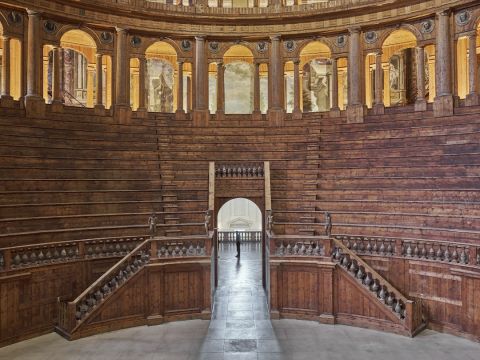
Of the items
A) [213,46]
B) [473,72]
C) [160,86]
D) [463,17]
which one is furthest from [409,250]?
[160,86]

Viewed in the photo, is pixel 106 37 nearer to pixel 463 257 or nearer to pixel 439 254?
pixel 439 254

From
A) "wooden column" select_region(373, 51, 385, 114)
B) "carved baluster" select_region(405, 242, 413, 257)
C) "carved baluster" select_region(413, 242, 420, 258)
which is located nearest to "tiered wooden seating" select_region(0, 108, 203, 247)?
"carved baluster" select_region(405, 242, 413, 257)

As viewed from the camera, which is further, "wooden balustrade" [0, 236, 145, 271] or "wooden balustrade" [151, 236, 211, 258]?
"wooden balustrade" [151, 236, 211, 258]

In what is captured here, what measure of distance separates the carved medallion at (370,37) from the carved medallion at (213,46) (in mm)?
5972

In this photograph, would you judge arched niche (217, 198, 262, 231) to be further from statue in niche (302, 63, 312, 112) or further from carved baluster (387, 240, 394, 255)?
carved baluster (387, 240, 394, 255)

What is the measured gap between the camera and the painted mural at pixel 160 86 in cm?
2500

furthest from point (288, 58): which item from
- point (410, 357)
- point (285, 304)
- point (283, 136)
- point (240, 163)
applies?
point (410, 357)

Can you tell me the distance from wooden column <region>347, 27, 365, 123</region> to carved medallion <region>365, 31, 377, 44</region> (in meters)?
0.38

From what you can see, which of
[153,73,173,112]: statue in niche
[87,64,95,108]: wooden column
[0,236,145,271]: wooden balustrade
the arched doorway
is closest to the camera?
[0,236,145,271]: wooden balustrade

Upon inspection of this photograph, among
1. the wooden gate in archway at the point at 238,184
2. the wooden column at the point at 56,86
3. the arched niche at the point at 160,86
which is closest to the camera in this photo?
the wooden gate in archway at the point at 238,184

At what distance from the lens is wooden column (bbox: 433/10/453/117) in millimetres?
16188

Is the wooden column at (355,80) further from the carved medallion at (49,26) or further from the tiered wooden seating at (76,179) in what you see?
the carved medallion at (49,26)

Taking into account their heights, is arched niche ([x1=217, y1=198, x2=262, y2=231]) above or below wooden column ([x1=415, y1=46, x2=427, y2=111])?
below

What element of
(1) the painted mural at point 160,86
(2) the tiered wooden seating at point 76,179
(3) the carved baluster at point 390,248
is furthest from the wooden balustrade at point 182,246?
(1) the painted mural at point 160,86
